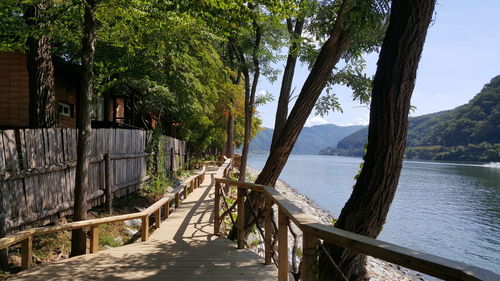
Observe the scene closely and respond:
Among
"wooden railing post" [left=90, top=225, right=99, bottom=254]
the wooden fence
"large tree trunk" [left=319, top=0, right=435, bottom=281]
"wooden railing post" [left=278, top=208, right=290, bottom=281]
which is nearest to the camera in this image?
"large tree trunk" [left=319, top=0, right=435, bottom=281]

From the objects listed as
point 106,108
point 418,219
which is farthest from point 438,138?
point 106,108

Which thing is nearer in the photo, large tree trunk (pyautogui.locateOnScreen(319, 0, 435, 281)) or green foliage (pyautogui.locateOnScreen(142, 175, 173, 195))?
large tree trunk (pyautogui.locateOnScreen(319, 0, 435, 281))

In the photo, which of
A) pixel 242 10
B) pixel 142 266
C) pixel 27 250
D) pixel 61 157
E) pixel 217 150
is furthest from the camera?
pixel 217 150

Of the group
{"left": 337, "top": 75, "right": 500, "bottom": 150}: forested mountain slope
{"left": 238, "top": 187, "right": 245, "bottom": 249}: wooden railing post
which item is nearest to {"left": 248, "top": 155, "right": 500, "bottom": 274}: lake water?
{"left": 238, "top": 187, "right": 245, "bottom": 249}: wooden railing post

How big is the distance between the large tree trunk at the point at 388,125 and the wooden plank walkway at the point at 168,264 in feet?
3.86

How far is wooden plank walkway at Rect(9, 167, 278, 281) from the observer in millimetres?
4074

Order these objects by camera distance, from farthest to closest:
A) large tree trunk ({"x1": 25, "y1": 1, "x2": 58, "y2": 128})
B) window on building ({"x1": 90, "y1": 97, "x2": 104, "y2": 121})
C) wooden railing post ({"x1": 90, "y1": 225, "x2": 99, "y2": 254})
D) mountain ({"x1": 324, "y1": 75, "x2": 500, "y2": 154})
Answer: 1. mountain ({"x1": 324, "y1": 75, "x2": 500, "y2": 154})
2. window on building ({"x1": 90, "y1": 97, "x2": 104, "y2": 121})
3. large tree trunk ({"x1": 25, "y1": 1, "x2": 58, "y2": 128})
4. wooden railing post ({"x1": 90, "y1": 225, "x2": 99, "y2": 254})

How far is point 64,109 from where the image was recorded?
13.6 metres

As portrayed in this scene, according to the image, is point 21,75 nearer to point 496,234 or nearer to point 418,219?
point 418,219

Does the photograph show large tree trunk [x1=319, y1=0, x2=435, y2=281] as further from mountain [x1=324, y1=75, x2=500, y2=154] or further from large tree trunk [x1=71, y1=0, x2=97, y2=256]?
mountain [x1=324, y1=75, x2=500, y2=154]

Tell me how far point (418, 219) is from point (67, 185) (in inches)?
858

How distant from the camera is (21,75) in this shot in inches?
483

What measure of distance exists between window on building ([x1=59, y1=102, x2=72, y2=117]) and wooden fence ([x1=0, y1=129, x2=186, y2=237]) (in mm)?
5549

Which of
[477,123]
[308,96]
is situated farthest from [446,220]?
[477,123]
